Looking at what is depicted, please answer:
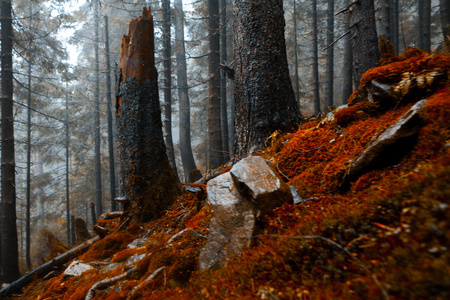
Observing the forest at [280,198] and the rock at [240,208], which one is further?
the rock at [240,208]

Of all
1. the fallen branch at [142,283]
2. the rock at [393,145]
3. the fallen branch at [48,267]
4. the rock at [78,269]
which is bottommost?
the fallen branch at [48,267]

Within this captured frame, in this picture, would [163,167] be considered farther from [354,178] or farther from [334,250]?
[334,250]

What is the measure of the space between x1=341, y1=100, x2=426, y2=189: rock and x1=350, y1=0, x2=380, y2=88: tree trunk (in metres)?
5.74

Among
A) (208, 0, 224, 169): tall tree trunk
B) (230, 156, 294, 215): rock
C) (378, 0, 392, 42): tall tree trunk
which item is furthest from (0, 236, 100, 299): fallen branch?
(378, 0, 392, 42): tall tree trunk

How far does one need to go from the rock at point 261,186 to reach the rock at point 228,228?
0.27ft

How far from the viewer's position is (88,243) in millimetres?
5238

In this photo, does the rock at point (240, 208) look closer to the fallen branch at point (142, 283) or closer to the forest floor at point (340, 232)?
the forest floor at point (340, 232)

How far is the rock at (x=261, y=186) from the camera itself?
6.31 ft

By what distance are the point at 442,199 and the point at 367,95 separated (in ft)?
8.42

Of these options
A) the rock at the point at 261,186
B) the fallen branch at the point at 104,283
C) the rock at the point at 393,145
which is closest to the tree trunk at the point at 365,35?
the rock at the point at 393,145

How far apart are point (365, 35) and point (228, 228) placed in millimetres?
7715

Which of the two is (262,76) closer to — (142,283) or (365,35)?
(142,283)

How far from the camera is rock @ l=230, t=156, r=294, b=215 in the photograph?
6.31 ft

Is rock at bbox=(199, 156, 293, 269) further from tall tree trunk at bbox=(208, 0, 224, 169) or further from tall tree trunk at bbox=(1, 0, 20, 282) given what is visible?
tall tree trunk at bbox=(1, 0, 20, 282)
